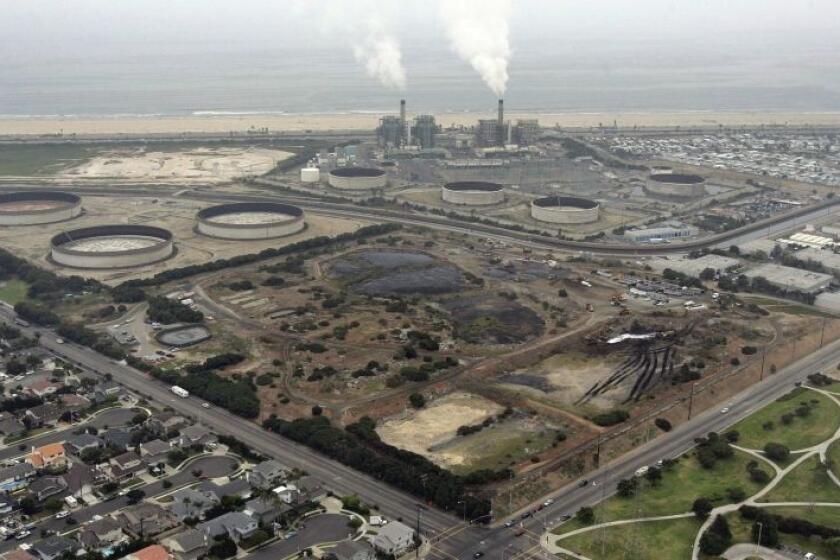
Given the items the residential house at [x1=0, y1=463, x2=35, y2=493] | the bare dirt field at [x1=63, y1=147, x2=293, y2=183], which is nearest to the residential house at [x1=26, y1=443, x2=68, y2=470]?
the residential house at [x1=0, y1=463, x2=35, y2=493]

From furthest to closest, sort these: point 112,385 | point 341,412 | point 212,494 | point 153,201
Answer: point 153,201 → point 112,385 → point 341,412 → point 212,494

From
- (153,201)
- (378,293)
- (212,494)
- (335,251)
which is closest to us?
(212,494)

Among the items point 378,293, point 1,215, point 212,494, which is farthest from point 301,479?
point 1,215

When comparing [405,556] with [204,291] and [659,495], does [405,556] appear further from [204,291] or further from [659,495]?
[204,291]

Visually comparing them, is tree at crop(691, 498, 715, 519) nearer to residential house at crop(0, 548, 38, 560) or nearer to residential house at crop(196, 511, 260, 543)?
residential house at crop(196, 511, 260, 543)

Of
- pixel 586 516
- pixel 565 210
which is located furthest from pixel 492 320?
pixel 565 210

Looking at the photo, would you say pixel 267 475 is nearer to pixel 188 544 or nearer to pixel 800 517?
pixel 188 544
